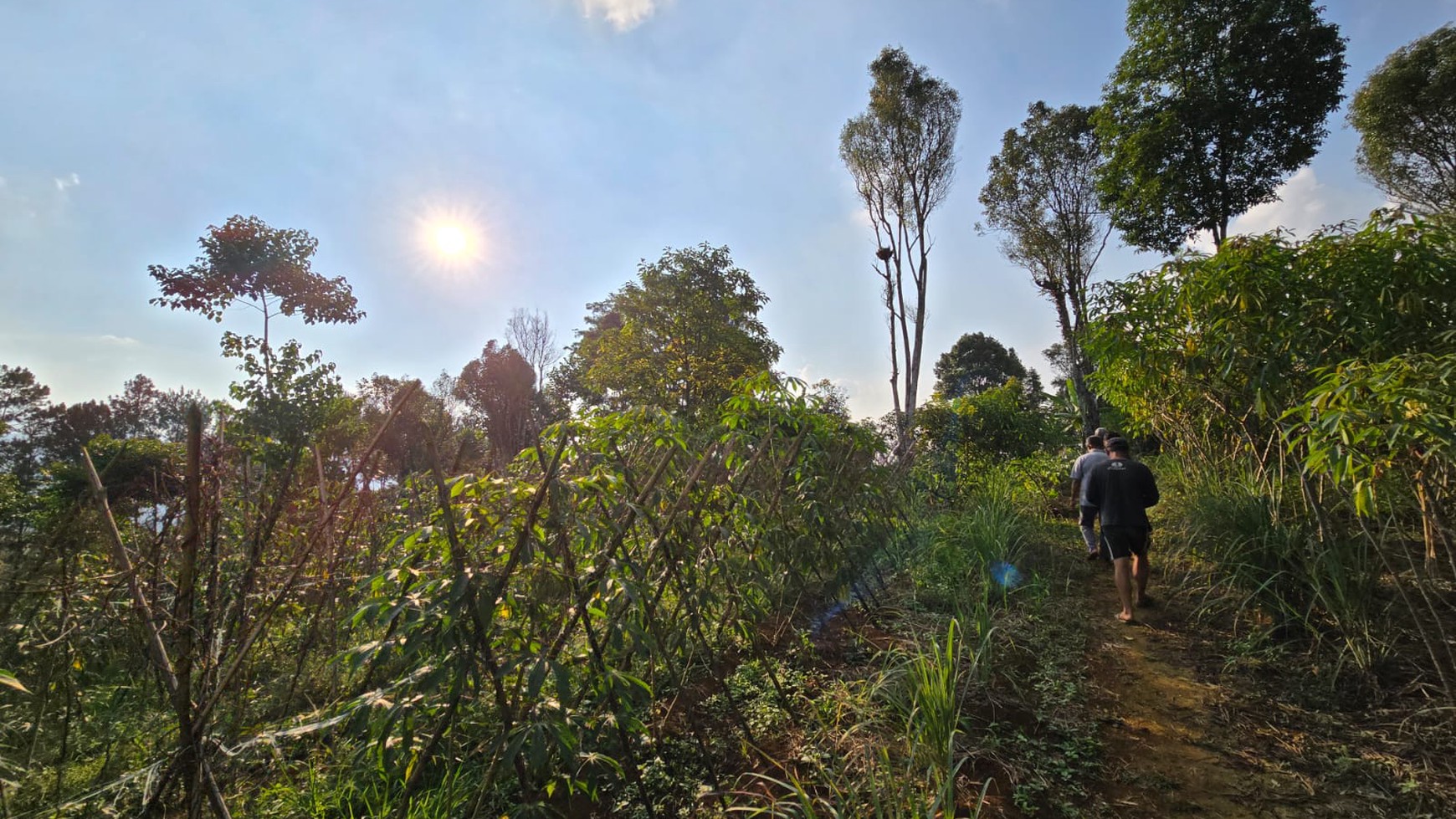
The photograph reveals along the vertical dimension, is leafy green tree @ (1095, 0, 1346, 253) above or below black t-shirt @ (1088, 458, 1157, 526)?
above

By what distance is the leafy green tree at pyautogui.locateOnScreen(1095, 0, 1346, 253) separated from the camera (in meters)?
8.10

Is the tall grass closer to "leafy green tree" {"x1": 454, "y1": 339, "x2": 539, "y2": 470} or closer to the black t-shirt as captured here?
the black t-shirt

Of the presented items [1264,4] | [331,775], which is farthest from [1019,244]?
[331,775]

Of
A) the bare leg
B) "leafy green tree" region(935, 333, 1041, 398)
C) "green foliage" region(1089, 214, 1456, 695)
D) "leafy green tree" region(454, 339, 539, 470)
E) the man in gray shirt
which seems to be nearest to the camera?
"green foliage" region(1089, 214, 1456, 695)

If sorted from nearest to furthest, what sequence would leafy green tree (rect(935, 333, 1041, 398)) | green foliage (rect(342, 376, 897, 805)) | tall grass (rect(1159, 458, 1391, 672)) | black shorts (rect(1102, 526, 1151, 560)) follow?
green foliage (rect(342, 376, 897, 805))
tall grass (rect(1159, 458, 1391, 672))
black shorts (rect(1102, 526, 1151, 560))
leafy green tree (rect(935, 333, 1041, 398))

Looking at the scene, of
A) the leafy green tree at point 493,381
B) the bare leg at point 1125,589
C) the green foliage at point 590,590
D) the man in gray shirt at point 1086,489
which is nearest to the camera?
the green foliage at point 590,590

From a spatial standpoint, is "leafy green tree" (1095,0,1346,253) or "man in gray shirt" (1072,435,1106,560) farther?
"leafy green tree" (1095,0,1346,253)

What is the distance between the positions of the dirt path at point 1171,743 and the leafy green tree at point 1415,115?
45.3 ft

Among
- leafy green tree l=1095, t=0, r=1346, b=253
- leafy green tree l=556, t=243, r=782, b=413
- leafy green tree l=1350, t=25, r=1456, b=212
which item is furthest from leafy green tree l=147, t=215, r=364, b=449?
leafy green tree l=1350, t=25, r=1456, b=212

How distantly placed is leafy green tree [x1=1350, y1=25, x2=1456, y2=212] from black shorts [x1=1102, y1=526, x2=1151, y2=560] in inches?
508

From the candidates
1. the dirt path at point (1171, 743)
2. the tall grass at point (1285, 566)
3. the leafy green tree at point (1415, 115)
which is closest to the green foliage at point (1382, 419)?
the tall grass at point (1285, 566)

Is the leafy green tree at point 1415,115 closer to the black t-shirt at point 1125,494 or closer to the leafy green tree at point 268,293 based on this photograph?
the black t-shirt at point 1125,494

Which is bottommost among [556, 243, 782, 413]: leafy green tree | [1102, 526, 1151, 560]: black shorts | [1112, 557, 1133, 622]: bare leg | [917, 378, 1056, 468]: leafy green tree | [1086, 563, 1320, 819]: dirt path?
[1086, 563, 1320, 819]: dirt path

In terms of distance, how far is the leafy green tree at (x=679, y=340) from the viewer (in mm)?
9789
